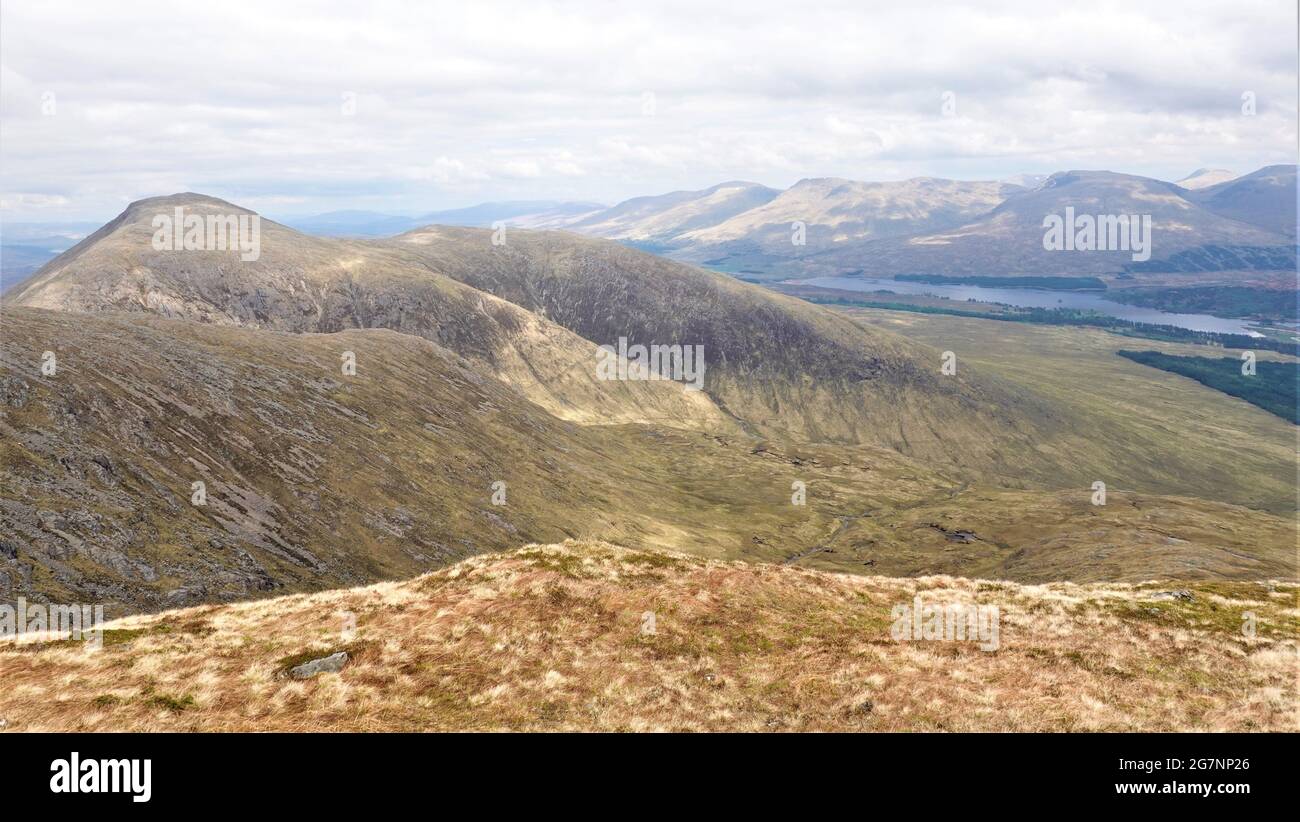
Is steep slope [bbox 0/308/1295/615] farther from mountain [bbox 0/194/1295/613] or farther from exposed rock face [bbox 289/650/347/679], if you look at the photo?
exposed rock face [bbox 289/650/347/679]

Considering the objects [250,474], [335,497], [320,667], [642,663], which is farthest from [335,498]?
[642,663]

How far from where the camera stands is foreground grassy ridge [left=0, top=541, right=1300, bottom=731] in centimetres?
2481

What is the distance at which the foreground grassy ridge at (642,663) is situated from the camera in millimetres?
24812

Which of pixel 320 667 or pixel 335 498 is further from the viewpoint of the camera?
pixel 335 498

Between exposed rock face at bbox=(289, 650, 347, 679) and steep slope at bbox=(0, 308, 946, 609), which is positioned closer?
exposed rock face at bbox=(289, 650, 347, 679)

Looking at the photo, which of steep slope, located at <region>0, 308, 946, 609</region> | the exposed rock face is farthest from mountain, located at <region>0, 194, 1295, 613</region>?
the exposed rock face

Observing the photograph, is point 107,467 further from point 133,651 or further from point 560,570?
point 560,570

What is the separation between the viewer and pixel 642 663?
31.3 metres

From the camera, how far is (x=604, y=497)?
155 meters

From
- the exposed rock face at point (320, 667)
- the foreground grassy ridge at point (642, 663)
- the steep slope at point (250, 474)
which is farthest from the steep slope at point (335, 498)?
the exposed rock face at point (320, 667)

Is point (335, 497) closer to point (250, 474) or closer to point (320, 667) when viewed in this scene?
point (250, 474)

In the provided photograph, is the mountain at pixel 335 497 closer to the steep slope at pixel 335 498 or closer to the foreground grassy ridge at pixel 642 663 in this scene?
the steep slope at pixel 335 498
